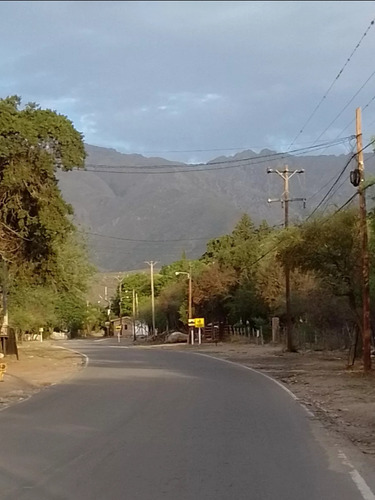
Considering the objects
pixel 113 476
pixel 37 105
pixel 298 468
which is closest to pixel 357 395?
pixel 298 468

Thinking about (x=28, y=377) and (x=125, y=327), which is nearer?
(x=28, y=377)

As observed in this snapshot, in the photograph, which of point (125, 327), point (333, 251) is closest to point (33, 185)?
point (333, 251)

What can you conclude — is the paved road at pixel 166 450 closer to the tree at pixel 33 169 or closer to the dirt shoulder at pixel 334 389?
the dirt shoulder at pixel 334 389

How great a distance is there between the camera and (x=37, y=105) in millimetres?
32812

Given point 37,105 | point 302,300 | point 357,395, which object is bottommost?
point 357,395

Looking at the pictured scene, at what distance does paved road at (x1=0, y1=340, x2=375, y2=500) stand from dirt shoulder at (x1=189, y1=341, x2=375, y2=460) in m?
0.72

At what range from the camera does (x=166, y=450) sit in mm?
12211

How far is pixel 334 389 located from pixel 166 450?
523 inches

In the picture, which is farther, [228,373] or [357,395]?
[228,373]

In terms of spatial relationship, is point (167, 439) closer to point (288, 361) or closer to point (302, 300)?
point (288, 361)

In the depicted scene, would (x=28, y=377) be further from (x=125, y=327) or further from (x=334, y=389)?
(x=125, y=327)

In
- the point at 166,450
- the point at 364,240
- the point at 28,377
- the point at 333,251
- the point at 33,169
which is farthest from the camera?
the point at 33,169

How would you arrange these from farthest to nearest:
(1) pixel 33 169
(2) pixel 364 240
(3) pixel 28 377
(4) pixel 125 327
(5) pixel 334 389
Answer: (4) pixel 125 327
(1) pixel 33 169
(3) pixel 28 377
(2) pixel 364 240
(5) pixel 334 389

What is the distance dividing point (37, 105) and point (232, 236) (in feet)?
194
